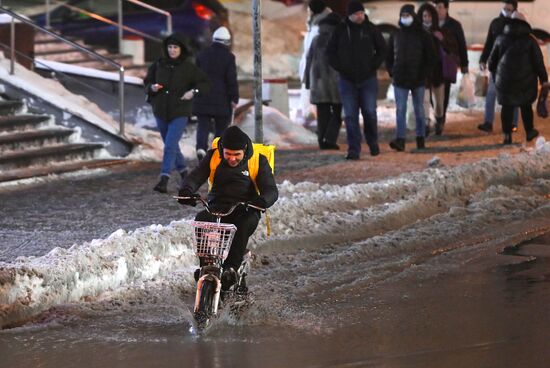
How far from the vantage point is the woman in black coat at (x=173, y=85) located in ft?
43.7

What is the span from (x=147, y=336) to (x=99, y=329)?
1.17 feet

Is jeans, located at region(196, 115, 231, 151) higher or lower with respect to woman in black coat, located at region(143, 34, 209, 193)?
lower

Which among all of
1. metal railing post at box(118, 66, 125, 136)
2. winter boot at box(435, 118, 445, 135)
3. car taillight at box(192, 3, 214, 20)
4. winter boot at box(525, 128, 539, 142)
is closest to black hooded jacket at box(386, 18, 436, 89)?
winter boot at box(525, 128, 539, 142)

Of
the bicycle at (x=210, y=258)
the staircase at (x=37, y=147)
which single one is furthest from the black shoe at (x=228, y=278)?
the staircase at (x=37, y=147)

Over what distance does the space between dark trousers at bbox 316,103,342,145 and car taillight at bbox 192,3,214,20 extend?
17.6 feet

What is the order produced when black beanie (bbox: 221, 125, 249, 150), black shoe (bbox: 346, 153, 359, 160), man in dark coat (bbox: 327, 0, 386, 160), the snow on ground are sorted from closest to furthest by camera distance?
black beanie (bbox: 221, 125, 249, 150) < the snow on ground < man in dark coat (bbox: 327, 0, 386, 160) < black shoe (bbox: 346, 153, 359, 160)

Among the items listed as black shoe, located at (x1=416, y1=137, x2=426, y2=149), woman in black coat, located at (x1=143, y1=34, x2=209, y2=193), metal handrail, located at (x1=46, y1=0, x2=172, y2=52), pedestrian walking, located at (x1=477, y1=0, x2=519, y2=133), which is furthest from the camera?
metal handrail, located at (x1=46, y1=0, x2=172, y2=52)

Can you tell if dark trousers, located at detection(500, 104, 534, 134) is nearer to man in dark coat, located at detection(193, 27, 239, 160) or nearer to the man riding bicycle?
man in dark coat, located at detection(193, 27, 239, 160)

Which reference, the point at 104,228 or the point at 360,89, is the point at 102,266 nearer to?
the point at 104,228

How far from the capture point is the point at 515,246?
1127 cm

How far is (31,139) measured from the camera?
15.9 metres

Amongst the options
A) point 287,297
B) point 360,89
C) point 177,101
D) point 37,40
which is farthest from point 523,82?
point 287,297

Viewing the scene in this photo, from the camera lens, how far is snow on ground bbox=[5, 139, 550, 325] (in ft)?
29.2

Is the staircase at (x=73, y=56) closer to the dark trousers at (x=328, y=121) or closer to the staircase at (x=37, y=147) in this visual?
the staircase at (x=37, y=147)
